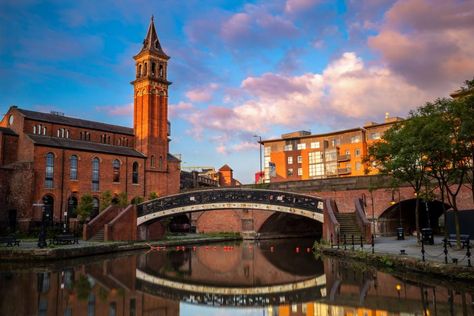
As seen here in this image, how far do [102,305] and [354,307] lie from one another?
712 centimetres

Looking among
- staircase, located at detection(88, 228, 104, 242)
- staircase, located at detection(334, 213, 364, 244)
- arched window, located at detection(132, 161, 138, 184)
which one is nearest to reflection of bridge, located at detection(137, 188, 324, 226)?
staircase, located at detection(334, 213, 364, 244)

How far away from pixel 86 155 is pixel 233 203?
27.1 metres

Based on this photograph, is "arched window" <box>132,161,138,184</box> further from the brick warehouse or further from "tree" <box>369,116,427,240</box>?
"tree" <box>369,116,427,240</box>

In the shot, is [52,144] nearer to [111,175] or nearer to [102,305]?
[111,175]

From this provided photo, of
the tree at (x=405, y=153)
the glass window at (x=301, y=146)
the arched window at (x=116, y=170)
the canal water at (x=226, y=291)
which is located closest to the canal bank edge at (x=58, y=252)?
the canal water at (x=226, y=291)

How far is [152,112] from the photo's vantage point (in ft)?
205

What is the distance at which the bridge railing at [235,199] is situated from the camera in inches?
1297

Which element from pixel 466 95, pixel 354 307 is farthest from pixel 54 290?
pixel 466 95

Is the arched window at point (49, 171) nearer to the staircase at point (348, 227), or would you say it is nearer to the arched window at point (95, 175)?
the arched window at point (95, 175)

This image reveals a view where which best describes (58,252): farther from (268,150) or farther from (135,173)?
(268,150)

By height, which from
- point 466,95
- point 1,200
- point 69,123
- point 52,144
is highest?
point 69,123

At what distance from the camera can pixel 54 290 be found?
15.3m

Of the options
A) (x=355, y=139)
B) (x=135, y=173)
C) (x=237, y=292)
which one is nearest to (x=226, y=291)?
(x=237, y=292)

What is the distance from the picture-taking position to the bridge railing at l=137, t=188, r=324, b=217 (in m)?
32.9
